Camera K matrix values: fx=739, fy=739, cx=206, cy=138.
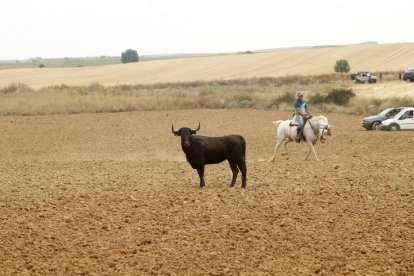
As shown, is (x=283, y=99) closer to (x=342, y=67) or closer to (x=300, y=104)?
(x=300, y=104)

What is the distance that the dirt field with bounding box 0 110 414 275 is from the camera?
10695 mm

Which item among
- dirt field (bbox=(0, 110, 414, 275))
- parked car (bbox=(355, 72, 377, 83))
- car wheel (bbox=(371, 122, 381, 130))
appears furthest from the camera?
parked car (bbox=(355, 72, 377, 83))

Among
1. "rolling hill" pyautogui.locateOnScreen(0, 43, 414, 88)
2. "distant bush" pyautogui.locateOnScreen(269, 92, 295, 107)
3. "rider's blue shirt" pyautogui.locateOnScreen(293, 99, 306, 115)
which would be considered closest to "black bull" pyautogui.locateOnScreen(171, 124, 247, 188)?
"rider's blue shirt" pyautogui.locateOnScreen(293, 99, 306, 115)

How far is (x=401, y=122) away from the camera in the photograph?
36.9 meters

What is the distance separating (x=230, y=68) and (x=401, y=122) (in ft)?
222

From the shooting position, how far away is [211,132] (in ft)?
120

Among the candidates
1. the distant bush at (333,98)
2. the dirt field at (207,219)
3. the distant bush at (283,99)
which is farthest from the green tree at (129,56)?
the dirt field at (207,219)

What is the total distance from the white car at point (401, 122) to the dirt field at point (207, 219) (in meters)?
14.3

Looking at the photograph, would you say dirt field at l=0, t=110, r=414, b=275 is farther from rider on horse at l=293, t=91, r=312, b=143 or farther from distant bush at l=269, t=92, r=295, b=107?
distant bush at l=269, t=92, r=295, b=107

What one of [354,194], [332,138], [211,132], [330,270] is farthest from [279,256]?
[211,132]

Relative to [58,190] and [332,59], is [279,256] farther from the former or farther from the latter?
[332,59]

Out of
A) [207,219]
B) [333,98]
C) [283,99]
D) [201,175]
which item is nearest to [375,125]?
[333,98]

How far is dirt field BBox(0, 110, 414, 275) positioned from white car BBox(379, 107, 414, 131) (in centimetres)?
1434

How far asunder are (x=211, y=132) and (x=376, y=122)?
27.5ft
